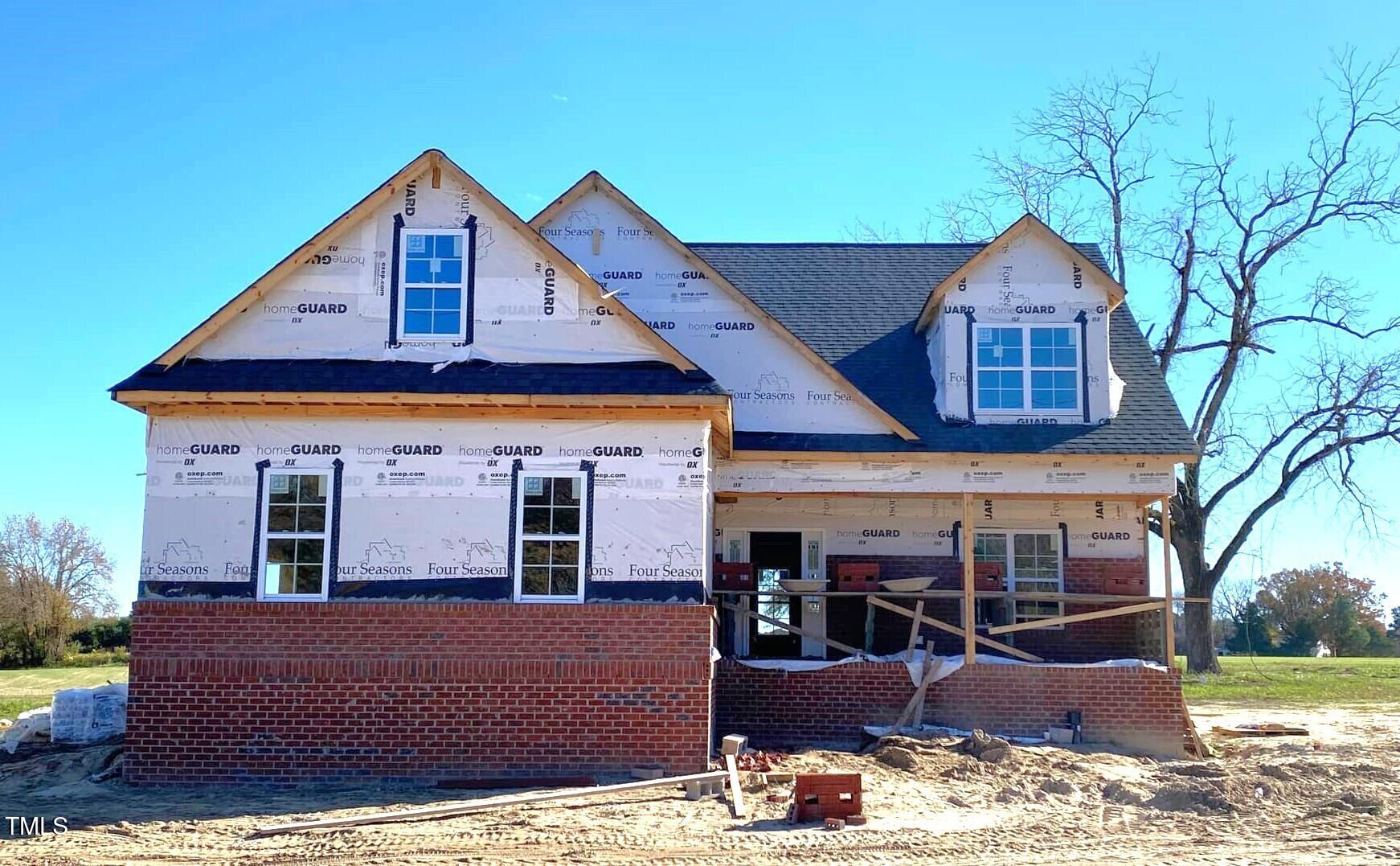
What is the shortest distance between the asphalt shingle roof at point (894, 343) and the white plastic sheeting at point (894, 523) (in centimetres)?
160

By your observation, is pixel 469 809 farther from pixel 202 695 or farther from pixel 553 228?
pixel 553 228

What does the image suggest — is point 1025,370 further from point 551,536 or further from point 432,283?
point 432,283

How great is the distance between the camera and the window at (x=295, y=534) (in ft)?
44.9

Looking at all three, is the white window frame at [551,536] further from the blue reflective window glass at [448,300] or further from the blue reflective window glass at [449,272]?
the blue reflective window glass at [449,272]

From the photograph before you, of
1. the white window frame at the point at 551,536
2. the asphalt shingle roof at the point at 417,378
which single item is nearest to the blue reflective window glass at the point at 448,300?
the asphalt shingle roof at the point at 417,378

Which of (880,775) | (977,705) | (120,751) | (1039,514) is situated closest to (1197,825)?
(880,775)

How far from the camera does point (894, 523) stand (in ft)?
62.0

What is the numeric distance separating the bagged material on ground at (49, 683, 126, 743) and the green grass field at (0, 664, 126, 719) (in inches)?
257

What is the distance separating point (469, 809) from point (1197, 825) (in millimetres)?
6653

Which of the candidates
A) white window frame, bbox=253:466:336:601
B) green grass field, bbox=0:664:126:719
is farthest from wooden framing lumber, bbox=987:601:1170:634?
green grass field, bbox=0:664:126:719

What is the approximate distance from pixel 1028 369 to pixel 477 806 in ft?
34.5

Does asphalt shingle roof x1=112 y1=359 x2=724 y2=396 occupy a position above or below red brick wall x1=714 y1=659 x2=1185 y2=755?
above

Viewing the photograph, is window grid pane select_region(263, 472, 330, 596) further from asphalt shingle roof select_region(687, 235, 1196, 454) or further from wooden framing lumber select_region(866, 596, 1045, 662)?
wooden framing lumber select_region(866, 596, 1045, 662)

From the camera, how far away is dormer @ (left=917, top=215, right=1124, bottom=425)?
1805 cm
